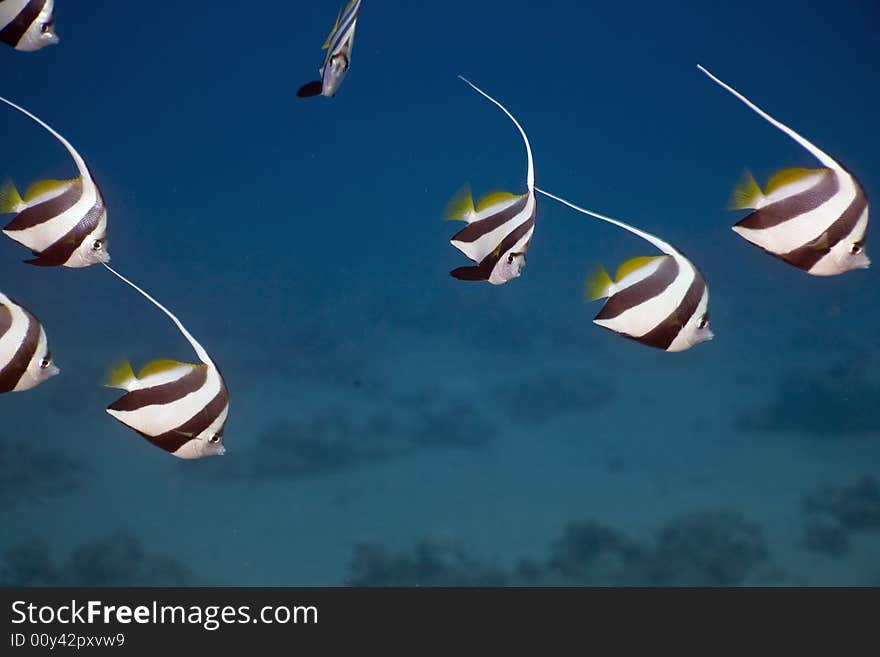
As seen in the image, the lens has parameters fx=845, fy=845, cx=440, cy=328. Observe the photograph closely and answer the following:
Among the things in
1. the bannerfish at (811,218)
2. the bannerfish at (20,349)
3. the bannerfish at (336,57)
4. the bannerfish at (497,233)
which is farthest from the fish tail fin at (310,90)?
the bannerfish at (811,218)

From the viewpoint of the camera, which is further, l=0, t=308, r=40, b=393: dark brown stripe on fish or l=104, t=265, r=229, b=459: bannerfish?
l=0, t=308, r=40, b=393: dark brown stripe on fish

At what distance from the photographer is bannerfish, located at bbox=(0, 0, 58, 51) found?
5340 mm

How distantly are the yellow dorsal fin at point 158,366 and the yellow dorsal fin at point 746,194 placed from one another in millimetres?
3079

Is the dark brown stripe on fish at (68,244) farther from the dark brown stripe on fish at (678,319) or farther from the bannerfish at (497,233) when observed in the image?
the dark brown stripe on fish at (678,319)

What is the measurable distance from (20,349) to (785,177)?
4.24m

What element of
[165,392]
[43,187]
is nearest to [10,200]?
[43,187]

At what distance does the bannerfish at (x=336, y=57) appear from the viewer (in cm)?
482

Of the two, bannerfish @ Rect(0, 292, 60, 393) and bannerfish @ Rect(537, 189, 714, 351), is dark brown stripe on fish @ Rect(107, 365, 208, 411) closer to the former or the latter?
bannerfish @ Rect(0, 292, 60, 393)

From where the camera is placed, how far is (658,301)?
176 inches

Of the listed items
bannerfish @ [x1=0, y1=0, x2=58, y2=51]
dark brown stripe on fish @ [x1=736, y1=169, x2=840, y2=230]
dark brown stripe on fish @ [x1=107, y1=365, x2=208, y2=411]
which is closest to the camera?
dark brown stripe on fish @ [x1=736, y1=169, x2=840, y2=230]

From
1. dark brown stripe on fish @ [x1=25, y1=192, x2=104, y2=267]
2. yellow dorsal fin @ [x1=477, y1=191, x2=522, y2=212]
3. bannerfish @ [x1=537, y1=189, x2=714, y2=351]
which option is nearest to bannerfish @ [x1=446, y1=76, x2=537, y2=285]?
yellow dorsal fin @ [x1=477, y1=191, x2=522, y2=212]

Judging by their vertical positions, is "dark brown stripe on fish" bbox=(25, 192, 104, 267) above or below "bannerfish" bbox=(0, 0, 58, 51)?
below

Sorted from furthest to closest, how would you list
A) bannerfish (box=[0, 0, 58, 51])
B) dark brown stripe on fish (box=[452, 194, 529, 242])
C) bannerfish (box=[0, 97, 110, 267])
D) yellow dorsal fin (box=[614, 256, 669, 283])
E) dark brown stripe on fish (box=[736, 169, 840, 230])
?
bannerfish (box=[0, 0, 58, 51]), dark brown stripe on fish (box=[452, 194, 529, 242]), bannerfish (box=[0, 97, 110, 267]), yellow dorsal fin (box=[614, 256, 669, 283]), dark brown stripe on fish (box=[736, 169, 840, 230])

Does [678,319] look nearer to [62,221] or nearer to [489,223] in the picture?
[489,223]
